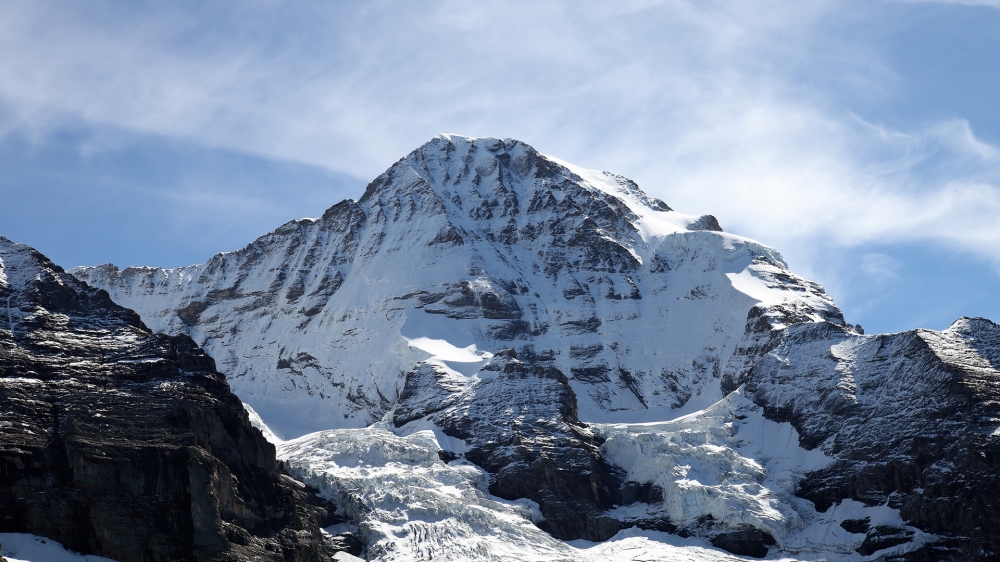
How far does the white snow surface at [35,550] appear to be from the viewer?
6014 inches

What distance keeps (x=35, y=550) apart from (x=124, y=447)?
53.8 ft

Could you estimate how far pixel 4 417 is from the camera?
166 m

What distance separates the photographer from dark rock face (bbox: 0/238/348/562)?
160m

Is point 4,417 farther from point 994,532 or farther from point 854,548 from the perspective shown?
point 994,532

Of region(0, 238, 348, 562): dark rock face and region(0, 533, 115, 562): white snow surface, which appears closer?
region(0, 533, 115, 562): white snow surface

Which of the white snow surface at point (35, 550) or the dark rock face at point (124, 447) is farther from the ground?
the dark rock face at point (124, 447)

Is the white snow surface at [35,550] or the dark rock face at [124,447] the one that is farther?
the dark rock face at [124,447]

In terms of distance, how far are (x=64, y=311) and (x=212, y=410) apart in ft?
81.4

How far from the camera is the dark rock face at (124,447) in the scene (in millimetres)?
160500

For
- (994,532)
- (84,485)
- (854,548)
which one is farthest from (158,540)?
(994,532)

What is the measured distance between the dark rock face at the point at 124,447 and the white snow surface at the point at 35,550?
38.8 inches

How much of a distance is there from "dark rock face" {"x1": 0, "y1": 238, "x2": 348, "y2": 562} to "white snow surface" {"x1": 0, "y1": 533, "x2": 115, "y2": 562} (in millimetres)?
987

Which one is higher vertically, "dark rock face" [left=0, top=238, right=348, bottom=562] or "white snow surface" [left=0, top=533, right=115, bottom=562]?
"dark rock face" [left=0, top=238, right=348, bottom=562]

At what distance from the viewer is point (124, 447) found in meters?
167
